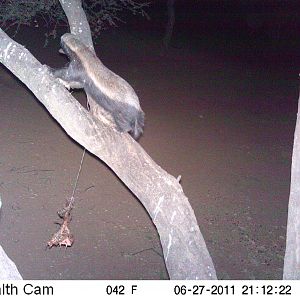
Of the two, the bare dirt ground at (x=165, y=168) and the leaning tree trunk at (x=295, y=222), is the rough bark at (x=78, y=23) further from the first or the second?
the bare dirt ground at (x=165, y=168)

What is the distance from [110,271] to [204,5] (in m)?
23.7

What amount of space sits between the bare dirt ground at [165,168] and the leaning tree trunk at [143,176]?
2605 mm

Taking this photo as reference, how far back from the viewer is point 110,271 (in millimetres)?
5934

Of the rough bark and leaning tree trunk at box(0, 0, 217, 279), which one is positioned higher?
the rough bark

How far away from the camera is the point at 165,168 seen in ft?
29.5

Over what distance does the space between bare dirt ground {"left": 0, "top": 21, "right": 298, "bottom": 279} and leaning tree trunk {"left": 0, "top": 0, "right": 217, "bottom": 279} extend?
2605mm

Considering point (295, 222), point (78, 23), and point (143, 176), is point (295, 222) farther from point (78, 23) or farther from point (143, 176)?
point (78, 23)

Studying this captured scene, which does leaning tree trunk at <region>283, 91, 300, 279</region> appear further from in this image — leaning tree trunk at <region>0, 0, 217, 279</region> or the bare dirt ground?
the bare dirt ground

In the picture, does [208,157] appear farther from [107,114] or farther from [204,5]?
[204,5]

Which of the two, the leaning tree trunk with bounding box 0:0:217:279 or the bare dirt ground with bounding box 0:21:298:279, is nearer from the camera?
the leaning tree trunk with bounding box 0:0:217:279

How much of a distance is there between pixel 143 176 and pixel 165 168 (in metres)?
5.51

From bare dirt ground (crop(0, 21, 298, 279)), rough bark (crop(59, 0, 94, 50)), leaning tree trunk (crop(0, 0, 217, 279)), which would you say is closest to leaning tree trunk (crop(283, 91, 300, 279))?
leaning tree trunk (crop(0, 0, 217, 279))

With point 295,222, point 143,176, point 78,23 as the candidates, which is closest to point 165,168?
point 78,23

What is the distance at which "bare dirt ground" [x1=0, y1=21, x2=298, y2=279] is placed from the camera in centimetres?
621
